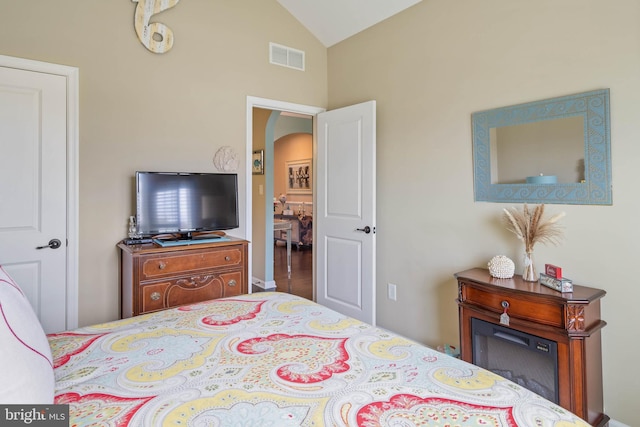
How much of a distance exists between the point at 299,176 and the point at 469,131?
6.09 meters

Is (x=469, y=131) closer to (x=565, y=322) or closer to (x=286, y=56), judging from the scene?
(x=565, y=322)

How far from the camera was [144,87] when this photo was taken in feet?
9.29

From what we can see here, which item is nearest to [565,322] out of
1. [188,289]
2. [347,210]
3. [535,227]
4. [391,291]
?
[535,227]

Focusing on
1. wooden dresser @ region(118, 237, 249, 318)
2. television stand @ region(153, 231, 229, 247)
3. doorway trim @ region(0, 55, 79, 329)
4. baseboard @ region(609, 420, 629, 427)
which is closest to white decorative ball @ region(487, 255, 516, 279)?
baseboard @ region(609, 420, 629, 427)

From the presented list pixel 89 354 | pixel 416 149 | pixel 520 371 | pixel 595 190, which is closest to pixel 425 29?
pixel 416 149

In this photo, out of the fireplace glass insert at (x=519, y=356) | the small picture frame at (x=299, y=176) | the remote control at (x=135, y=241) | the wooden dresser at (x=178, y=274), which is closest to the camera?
the fireplace glass insert at (x=519, y=356)

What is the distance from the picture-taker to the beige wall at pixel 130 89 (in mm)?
2521

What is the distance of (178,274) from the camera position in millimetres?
2578

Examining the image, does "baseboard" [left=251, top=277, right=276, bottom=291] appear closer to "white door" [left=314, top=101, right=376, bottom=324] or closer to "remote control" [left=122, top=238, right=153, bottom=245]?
"white door" [left=314, top=101, right=376, bottom=324]

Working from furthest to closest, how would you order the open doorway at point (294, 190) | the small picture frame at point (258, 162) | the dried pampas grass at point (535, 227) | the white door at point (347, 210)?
the open doorway at point (294, 190), the small picture frame at point (258, 162), the white door at point (347, 210), the dried pampas grass at point (535, 227)

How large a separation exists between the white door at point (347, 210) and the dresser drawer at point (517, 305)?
110 cm

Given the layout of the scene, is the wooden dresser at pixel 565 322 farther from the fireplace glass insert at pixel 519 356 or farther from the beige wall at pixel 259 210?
the beige wall at pixel 259 210

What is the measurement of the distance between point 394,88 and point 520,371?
7.67ft

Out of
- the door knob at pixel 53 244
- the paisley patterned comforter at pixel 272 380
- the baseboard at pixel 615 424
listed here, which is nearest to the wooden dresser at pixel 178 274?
the door knob at pixel 53 244
